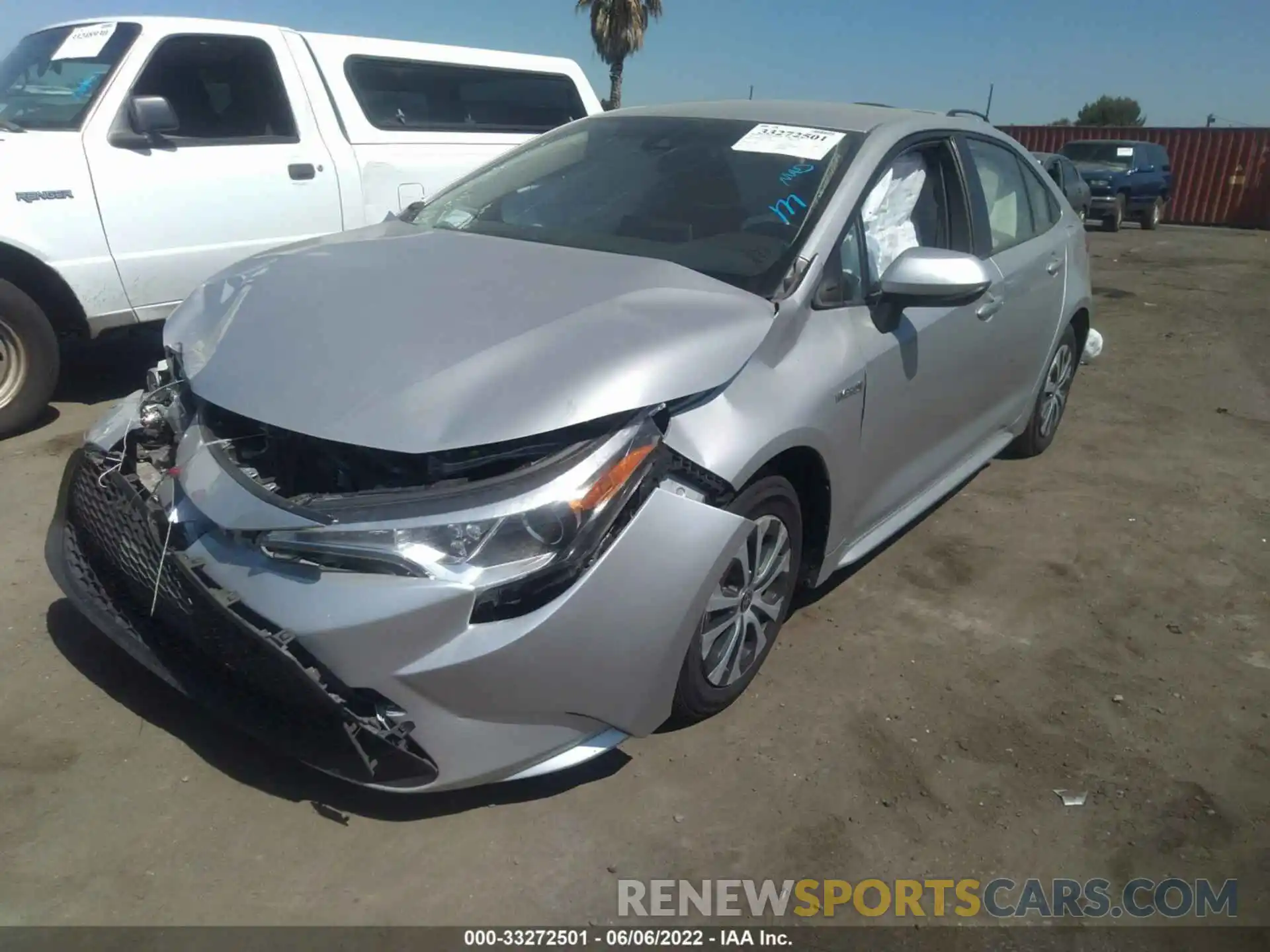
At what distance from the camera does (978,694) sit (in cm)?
315

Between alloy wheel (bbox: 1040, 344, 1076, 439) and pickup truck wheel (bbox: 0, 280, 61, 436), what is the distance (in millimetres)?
4910

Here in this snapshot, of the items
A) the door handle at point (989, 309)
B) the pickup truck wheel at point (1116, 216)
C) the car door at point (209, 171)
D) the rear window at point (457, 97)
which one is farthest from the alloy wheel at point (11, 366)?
the pickup truck wheel at point (1116, 216)

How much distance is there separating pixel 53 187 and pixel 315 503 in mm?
3530

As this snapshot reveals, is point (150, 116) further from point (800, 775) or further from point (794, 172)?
point (800, 775)

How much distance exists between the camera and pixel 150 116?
16.0ft

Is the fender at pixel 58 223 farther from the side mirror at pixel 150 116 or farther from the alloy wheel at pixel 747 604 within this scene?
the alloy wheel at pixel 747 604

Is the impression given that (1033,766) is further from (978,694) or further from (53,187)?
(53,187)

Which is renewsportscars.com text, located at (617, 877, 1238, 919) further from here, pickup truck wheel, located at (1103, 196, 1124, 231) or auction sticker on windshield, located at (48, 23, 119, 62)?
pickup truck wheel, located at (1103, 196, 1124, 231)

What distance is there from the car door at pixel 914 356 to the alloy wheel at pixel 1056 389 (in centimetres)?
116

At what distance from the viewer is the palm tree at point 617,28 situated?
28.9 m

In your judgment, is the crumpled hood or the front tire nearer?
the crumpled hood

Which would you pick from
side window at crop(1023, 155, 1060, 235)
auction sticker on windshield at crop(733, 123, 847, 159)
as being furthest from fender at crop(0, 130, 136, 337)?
side window at crop(1023, 155, 1060, 235)

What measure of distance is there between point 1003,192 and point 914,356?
142 cm

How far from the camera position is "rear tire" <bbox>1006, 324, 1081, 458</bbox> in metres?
4.95
